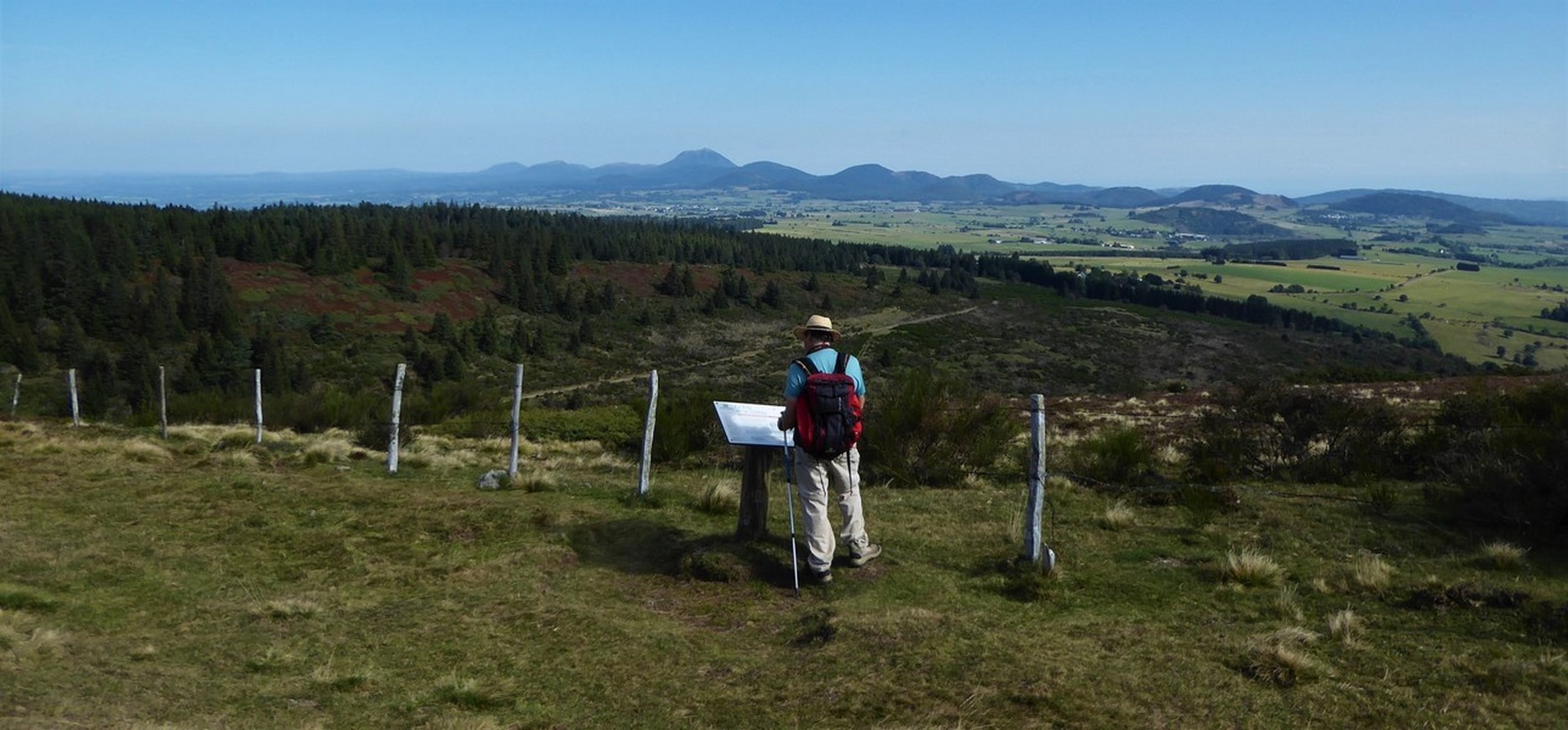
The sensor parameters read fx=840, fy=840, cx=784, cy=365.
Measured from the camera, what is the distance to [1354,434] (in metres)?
11.6

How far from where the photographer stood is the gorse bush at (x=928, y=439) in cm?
1188

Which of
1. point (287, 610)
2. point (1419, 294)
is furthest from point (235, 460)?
point (1419, 294)

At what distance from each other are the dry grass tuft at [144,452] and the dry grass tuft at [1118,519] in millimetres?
12691

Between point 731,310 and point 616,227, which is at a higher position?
point 616,227

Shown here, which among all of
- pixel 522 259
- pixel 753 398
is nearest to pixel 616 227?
pixel 522 259

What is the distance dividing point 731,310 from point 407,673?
78.9 m

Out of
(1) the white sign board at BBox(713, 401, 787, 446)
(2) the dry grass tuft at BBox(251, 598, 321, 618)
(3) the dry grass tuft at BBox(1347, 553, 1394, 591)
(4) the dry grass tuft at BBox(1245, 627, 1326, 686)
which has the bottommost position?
(2) the dry grass tuft at BBox(251, 598, 321, 618)

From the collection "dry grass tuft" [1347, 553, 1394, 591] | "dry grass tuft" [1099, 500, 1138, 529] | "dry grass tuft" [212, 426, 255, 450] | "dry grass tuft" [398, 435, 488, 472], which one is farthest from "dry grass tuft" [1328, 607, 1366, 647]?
"dry grass tuft" [212, 426, 255, 450]

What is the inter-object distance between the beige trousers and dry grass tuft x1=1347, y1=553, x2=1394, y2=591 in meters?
3.96

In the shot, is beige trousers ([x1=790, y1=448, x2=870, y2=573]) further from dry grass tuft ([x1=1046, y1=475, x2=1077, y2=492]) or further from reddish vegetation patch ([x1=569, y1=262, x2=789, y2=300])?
reddish vegetation patch ([x1=569, y1=262, x2=789, y2=300])

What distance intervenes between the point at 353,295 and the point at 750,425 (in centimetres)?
6696

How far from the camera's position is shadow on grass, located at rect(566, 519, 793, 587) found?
23.7ft

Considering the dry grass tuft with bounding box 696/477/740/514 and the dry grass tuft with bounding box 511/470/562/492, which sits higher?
the dry grass tuft with bounding box 696/477/740/514

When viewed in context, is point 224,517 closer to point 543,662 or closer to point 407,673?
point 407,673
